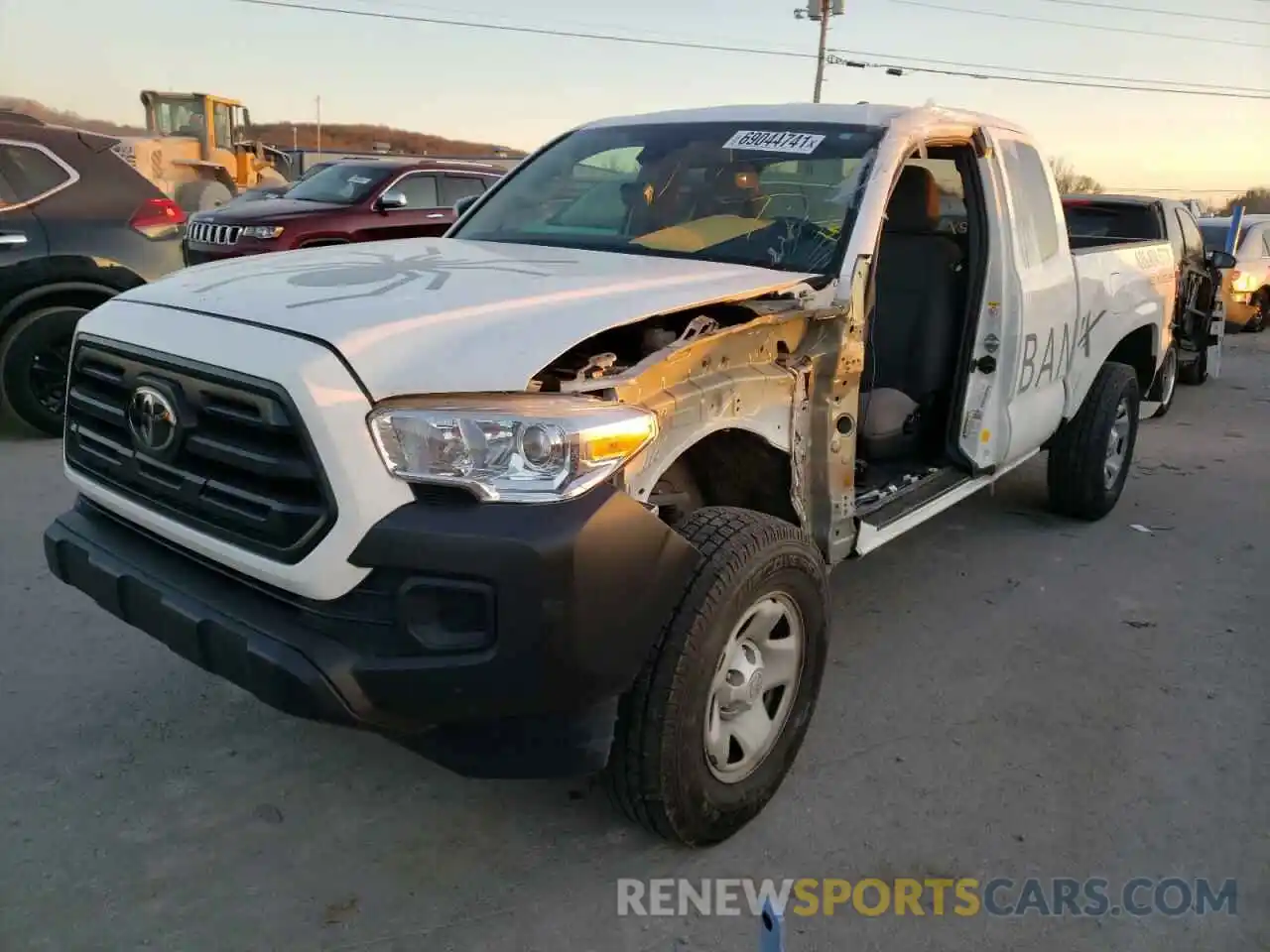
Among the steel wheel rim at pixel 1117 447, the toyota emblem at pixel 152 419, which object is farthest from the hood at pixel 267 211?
the toyota emblem at pixel 152 419

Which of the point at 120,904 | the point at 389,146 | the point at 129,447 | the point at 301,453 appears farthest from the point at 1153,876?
the point at 389,146

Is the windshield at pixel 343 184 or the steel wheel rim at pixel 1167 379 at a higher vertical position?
the windshield at pixel 343 184

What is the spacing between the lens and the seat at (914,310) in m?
Result: 4.44

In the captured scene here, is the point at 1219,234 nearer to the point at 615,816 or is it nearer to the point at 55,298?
the point at 55,298

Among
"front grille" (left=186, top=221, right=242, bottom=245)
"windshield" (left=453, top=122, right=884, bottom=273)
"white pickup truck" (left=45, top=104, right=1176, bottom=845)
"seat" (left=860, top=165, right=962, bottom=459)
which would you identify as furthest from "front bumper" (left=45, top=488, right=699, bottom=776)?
"front grille" (left=186, top=221, right=242, bottom=245)

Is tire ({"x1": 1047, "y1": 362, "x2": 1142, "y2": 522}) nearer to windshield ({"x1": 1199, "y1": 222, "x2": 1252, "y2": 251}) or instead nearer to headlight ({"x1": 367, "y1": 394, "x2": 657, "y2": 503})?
headlight ({"x1": 367, "y1": 394, "x2": 657, "y2": 503})

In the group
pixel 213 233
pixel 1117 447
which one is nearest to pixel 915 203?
pixel 1117 447

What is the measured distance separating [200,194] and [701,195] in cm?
1927

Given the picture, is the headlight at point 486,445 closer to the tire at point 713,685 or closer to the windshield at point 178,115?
the tire at point 713,685

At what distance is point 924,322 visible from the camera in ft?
14.9

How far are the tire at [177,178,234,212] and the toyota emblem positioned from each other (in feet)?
59.0

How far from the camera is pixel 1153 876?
2.72m

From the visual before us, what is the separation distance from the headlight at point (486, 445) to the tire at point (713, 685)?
0.48m

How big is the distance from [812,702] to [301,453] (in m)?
1.66
